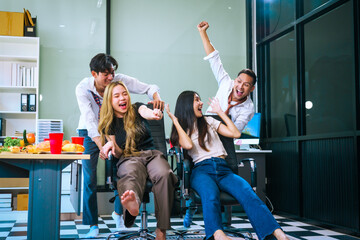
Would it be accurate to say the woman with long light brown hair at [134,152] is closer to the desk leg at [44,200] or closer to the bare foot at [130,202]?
the bare foot at [130,202]

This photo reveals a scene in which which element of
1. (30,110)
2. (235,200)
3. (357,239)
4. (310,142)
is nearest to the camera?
(235,200)

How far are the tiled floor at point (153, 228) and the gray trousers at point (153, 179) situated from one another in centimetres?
80

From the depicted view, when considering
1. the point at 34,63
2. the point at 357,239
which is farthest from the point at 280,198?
the point at 34,63

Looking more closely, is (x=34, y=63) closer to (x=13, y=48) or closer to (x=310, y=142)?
(x=13, y=48)

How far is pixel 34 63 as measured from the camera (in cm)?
473

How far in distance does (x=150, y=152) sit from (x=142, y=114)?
0.90 ft

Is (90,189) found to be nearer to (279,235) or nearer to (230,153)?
(230,153)

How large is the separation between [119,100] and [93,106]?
0.43 m

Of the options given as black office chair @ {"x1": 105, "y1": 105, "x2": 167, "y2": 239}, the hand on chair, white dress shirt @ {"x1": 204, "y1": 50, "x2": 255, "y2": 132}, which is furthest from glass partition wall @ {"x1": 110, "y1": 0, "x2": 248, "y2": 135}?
the hand on chair

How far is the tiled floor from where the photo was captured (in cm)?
330

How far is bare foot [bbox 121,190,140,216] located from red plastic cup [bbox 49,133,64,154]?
420mm

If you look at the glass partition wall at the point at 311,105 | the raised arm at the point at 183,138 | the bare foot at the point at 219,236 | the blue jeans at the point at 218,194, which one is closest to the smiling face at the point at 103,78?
the raised arm at the point at 183,138

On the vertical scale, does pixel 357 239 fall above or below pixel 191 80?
below

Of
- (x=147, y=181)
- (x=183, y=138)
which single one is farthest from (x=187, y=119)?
(x=147, y=181)
